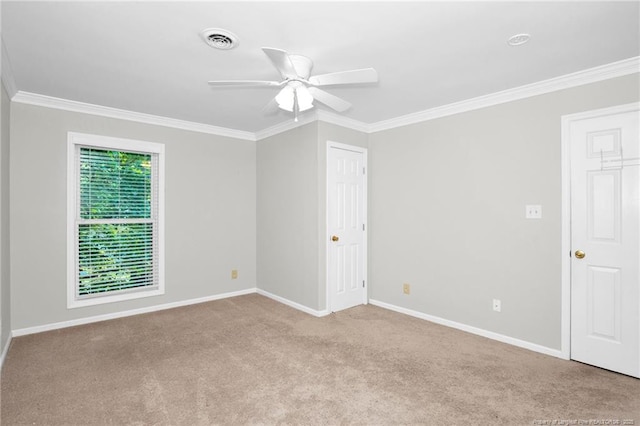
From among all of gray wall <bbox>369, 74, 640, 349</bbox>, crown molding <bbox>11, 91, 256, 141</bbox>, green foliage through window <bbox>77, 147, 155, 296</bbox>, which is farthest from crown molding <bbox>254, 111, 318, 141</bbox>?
green foliage through window <bbox>77, 147, 155, 296</bbox>

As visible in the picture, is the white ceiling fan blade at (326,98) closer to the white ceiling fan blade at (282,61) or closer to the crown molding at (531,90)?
the white ceiling fan blade at (282,61)

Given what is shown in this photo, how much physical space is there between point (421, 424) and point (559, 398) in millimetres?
1044

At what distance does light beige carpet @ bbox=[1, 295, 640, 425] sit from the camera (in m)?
2.13

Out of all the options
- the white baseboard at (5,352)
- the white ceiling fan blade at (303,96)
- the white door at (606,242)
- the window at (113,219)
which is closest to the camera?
the white ceiling fan blade at (303,96)

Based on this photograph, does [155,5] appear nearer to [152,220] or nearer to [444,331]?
[152,220]

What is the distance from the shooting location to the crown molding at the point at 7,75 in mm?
2487

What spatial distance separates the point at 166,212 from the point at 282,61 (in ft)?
9.73

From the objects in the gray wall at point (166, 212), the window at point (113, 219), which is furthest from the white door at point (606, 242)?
the window at point (113, 219)

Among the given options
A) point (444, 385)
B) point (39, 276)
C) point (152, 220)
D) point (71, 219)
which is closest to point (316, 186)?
point (152, 220)

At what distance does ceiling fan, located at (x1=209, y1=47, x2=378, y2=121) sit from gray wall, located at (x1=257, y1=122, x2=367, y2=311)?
1.39 meters

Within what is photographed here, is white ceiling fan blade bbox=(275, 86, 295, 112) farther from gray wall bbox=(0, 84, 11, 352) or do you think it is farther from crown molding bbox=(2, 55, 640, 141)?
gray wall bbox=(0, 84, 11, 352)

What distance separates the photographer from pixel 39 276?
3.49 meters

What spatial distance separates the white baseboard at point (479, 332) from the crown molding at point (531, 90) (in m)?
2.24

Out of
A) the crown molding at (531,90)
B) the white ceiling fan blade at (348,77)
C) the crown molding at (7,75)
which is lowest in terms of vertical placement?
the white ceiling fan blade at (348,77)
